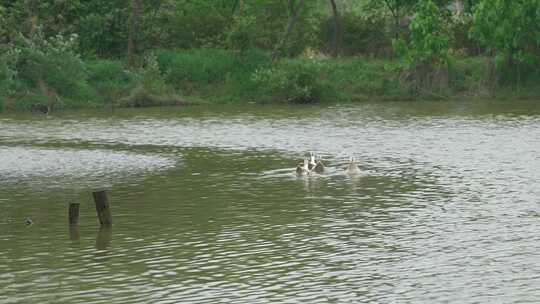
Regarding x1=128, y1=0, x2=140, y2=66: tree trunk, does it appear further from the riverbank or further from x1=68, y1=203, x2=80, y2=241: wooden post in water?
x1=68, y1=203, x2=80, y2=241: wooden post in water

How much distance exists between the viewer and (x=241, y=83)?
81250 millimetres

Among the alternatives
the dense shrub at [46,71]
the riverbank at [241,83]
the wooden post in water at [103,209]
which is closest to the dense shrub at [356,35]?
the riverbank at [241,83]

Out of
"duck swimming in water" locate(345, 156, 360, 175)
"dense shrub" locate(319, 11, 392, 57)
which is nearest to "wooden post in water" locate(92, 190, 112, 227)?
"duck swimming in water" locate(345, 156, 360, 175)

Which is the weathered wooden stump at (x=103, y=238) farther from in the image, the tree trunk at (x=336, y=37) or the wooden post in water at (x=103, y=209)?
the tree trunk at (x=336, y=37)

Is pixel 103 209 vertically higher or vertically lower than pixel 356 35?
lower

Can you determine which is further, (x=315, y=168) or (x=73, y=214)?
(x=315, y=168)

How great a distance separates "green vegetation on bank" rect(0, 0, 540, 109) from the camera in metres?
76.4

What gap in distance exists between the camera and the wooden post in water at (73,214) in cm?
2875

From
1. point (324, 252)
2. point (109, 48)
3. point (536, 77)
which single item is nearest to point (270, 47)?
point (109, 48)

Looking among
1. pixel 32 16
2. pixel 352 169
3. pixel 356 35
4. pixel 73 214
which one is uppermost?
pixel 32 16

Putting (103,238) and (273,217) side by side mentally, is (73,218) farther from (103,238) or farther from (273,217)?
(273,217)

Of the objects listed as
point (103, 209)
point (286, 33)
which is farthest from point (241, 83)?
point (103, 209)

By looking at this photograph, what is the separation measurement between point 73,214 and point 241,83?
173 feet

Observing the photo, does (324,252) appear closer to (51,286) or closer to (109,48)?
(51,286)
